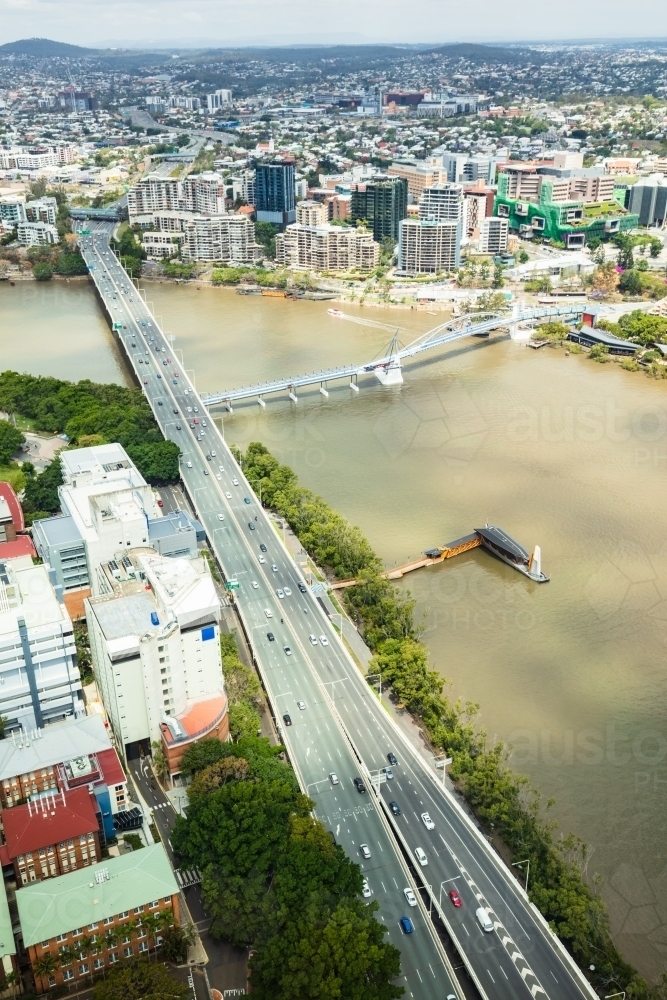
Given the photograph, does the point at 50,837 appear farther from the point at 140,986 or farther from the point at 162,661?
the point at 162,661

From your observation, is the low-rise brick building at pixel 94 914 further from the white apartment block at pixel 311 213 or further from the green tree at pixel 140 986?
the white apartment block at pixel 311 213

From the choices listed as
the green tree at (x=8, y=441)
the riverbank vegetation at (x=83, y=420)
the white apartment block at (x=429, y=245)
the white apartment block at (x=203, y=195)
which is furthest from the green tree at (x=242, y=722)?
the white apartment block at (x=203, y=195)

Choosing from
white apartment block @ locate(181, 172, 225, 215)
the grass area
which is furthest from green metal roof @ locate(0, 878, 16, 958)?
white apartment block @ locate(181, 172, 225, 215)

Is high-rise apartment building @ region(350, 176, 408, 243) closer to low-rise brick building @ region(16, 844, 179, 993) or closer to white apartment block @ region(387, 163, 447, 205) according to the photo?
white apartment block @ region(387, 163, 447, 205)

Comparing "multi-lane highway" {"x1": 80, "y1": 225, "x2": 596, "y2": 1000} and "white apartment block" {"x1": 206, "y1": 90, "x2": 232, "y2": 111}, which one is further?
"white apartment block" {"x1": 206, "y1": 90, "x2": 232, "y2": 111}

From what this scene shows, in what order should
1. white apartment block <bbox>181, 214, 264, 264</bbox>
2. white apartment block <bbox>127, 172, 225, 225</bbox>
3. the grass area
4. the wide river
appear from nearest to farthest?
the wide river → the grass area → white apartment block <bbox>181, 214, 264, 264</bbox> → white apartment block <bbox>127, 172, 225, 225</bbox>
